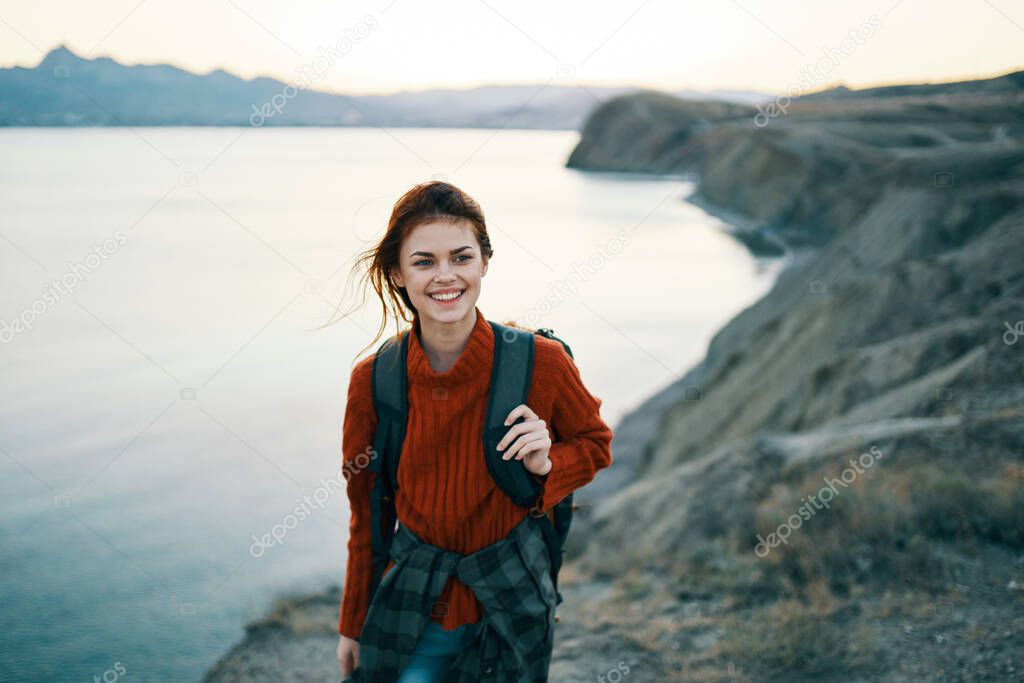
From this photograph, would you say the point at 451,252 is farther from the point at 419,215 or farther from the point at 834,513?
the point at 834,513

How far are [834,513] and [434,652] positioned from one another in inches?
146

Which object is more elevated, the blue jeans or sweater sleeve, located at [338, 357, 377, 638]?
sweater sleeve, located at [338, 357, 377, 638]

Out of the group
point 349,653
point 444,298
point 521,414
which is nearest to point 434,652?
point 349,653

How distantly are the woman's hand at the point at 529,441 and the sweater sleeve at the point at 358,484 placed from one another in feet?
1.40

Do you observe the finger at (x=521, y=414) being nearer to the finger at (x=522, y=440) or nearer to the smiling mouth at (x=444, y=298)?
the finger at (x=522, y=440)

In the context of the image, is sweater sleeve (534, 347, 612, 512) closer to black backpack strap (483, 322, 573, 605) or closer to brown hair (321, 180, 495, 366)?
black backpack strap (483, 322, 573, 605)

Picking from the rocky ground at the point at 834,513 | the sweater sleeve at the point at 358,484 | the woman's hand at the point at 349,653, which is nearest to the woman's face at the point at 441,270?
the sweater sleeve at the point at 358,484

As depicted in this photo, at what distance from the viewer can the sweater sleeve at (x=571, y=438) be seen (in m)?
2.05

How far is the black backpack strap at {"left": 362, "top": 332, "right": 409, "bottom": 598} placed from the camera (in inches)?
81.8

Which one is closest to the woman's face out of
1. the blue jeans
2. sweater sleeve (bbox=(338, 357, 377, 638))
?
sweater sleeve (bbox=(338, 357, 377, 638))

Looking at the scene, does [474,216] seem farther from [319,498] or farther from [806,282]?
[806,282]

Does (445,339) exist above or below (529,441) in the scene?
above

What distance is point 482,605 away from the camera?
212 cm

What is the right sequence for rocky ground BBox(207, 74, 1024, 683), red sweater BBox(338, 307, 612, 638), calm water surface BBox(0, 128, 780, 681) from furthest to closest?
calm water surface BBox(0, 128, 780, 681) → rocky ground BBox(207, 74, 1024, 683) → red sweater BBox(338, 307, 612, 638)
